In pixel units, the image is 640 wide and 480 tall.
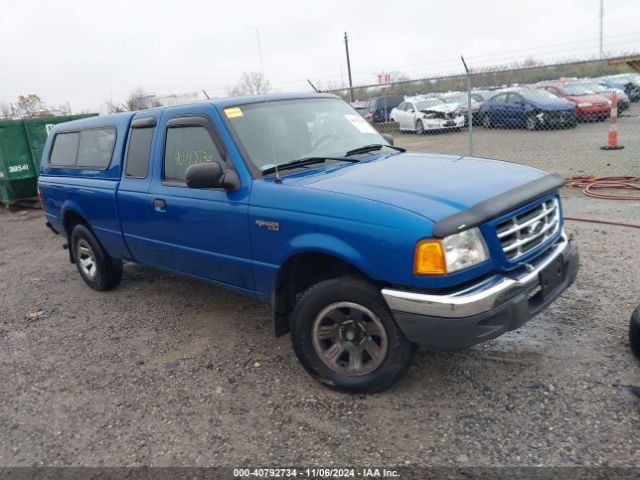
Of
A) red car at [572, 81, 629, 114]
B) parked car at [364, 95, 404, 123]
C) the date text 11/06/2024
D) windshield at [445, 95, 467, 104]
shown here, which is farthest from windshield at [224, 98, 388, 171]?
red car at [572, 81, 629, 114]

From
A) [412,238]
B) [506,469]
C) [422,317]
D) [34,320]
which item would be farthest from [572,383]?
[34,320]

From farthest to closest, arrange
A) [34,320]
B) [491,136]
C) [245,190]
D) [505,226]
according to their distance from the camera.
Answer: [491,136] < [34,320] < [245,190] < [505,226]

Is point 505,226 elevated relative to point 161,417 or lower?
elevated

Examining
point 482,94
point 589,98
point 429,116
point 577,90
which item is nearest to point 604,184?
point 429,116

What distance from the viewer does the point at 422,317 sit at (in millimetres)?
2830

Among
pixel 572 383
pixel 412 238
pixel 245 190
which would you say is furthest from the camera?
pixel 245 190

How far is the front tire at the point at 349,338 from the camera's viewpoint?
306cm

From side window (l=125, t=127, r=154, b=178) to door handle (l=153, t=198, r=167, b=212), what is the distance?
0.32 metres

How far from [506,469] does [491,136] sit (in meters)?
15.6

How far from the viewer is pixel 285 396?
342cm

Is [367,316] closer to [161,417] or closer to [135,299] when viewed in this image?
[161,417]

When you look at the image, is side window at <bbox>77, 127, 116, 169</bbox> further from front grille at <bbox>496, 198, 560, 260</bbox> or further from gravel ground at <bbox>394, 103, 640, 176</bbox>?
gravel ground at <bbox>394, 103, 640, 176</bbox>

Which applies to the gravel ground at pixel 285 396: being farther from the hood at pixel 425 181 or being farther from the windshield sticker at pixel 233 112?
the windshield sticker at pixel 233 112

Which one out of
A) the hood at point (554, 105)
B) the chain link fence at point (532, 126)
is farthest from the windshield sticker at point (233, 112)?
the hood at point (554, 105)
